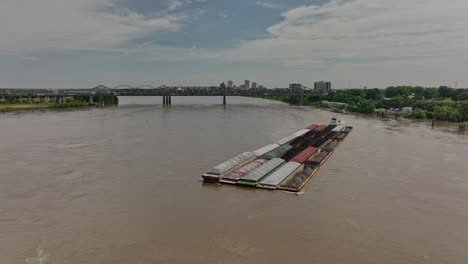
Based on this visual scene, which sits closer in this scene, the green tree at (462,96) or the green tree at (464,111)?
the green tree at (464,111)

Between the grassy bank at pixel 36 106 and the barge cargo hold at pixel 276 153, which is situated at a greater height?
the grassy bank at pixel 36 106

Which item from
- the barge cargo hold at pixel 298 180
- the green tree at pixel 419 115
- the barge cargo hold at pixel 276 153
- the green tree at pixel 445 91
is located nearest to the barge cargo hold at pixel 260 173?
the barge cargo hold at pixel 298 180

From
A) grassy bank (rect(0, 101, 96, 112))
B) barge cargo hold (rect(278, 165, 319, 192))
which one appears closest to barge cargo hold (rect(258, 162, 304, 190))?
barge cargo hold (rect(278, 165, 319, 192))

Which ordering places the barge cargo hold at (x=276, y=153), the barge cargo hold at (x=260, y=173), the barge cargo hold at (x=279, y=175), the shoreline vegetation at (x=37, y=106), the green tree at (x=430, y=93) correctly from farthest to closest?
the green tree at (x=430, y=93) → the shoreline vegetation at (x=37, y=106) → the barge cargo hold at (x=276, y=153) → the barge cargo hold at (x=260, y=173) → the barge cargo hold at (x=279, y=175)

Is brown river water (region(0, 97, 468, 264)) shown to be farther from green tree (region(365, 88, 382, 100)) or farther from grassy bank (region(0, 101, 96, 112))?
green tree (region(365, 88, 382, 100))

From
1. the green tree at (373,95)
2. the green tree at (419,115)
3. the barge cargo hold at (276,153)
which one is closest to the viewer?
the barge cargo hold at (276,153)

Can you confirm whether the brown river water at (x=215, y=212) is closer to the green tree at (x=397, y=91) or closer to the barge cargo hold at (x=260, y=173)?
the barge cargo hold at (x=260, y=173)
